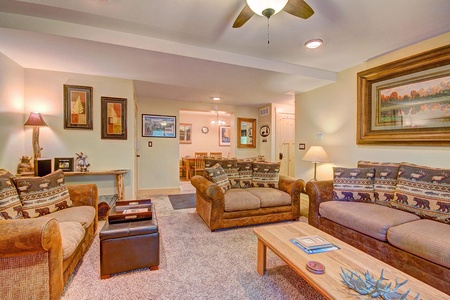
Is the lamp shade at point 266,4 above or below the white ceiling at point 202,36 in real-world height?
below

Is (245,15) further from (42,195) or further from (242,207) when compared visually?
(42,195)

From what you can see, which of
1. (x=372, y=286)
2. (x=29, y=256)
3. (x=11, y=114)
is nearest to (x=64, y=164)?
(x=11, y=114)

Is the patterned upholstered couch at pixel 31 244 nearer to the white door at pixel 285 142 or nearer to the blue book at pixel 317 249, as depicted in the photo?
the blue book at pixel 317 249

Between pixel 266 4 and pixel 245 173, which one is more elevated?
pixel 266 4

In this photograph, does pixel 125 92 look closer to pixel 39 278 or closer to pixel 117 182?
pixel 117 182

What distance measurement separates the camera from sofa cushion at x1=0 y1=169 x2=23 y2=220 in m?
1.73

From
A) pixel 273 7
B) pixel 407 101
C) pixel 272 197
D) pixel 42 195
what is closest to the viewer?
pixel 273 7

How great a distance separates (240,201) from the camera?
2824mm

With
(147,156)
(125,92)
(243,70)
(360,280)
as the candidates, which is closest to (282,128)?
(243,70)

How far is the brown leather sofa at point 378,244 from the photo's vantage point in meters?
1.57

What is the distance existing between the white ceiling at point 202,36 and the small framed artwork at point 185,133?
4538mm

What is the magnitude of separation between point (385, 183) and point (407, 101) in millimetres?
1126

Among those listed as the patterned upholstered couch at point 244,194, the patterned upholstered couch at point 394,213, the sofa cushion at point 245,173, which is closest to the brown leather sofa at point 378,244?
the patterned upholstered couch at point 394,213

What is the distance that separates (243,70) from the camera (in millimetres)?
3154
